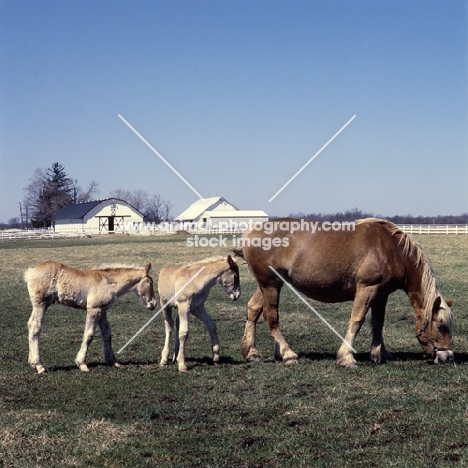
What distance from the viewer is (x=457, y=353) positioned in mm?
10234

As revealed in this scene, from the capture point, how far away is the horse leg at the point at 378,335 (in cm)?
962

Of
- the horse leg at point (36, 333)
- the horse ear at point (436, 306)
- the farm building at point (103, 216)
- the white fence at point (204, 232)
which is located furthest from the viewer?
the farm building at point (103, 216)

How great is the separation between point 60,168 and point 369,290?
10747cm

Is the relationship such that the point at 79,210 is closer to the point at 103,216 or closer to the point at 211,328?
the point at 103,216

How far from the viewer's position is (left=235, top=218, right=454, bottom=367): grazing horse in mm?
9227

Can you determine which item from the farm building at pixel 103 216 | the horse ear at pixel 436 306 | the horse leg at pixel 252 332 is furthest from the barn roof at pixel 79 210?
the horse ear at pixel 436 306

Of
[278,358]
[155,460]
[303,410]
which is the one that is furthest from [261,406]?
[278,358]

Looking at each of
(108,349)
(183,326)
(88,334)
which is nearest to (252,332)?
(183,326)

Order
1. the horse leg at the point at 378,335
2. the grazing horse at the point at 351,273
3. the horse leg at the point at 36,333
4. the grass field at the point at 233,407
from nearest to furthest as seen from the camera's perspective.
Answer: the grass field at the point at 233,407, the grazing horse at the point at 351,273, the horse leg at the point at 36,333, the horse leg at the point at 378,335

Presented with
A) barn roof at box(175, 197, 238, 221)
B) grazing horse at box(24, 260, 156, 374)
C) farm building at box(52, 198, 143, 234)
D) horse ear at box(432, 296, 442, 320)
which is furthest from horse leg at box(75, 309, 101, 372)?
barn roof at box(175, 197, 238, 221)

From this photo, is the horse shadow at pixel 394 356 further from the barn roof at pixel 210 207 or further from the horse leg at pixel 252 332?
the barn roof at pixel 210 207

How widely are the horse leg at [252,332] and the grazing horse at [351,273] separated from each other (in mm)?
16

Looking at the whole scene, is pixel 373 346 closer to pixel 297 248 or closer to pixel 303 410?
pixel 297 248

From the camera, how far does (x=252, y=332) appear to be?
10.1 meters
